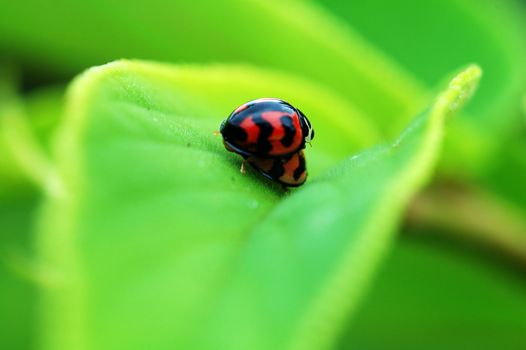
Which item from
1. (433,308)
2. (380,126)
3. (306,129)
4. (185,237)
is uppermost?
(380,126)

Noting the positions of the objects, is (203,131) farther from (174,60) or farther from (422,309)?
(422,309)

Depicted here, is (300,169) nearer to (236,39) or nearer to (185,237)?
(185,237)

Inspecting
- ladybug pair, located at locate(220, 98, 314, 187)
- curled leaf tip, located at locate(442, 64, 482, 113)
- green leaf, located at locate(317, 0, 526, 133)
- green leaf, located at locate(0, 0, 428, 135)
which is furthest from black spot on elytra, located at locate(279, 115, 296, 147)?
green leaf, located at locate(317, 0, 526, 133)

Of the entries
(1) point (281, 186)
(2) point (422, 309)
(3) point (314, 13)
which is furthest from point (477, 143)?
(1) point (281, 186)

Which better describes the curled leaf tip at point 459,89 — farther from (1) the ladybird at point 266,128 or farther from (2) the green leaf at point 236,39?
(2) the green leaf at point 236,39

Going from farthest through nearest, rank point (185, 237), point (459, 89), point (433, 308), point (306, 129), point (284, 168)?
point (433, 308), point (306, 129), point (284, 168), point (459, 89), point (185, 237)

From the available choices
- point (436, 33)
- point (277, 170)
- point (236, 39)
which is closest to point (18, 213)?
point (236, 39)
